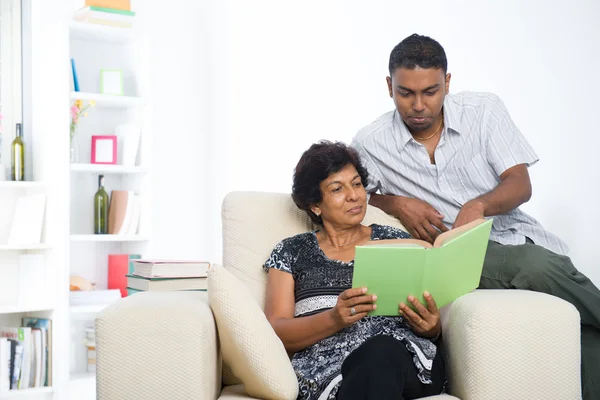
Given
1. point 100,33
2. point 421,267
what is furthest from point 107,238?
point 421,267

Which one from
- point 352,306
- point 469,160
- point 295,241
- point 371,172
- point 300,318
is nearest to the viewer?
point 352,306

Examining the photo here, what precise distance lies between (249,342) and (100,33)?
2.93 meters

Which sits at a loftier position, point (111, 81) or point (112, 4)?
point (112, 4)

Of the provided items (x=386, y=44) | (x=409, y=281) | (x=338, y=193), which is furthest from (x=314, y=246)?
(x=386, y=44)

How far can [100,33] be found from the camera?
4.23m

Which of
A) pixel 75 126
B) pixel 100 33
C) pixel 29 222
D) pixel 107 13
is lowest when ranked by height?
pixel 29 222

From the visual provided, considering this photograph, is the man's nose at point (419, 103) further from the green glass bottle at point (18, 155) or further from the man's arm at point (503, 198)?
the green glass bottle at point (18, 155)

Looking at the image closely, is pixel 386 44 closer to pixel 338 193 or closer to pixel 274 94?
pixel 274 94

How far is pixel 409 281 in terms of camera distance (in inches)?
71.9

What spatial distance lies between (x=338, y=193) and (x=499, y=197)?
1.70 feet

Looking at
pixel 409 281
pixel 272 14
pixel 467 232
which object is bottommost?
pixel 409 281

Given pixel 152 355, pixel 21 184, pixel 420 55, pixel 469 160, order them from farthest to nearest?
pixel 21 184 → pixel 469 160 → pixel 420 55 → pixel 152 355

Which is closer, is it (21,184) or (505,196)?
(505,196)

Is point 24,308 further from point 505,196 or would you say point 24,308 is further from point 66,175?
point 505,196
